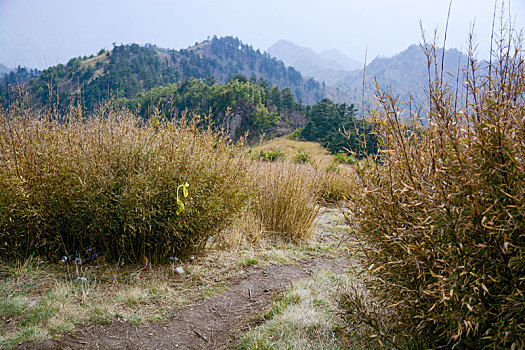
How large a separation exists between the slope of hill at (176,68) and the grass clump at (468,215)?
49293mm

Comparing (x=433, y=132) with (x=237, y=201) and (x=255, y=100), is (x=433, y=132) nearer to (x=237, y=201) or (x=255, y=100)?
(x=237, y=201)

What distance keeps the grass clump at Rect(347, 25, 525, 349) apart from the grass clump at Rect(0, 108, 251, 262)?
223cm

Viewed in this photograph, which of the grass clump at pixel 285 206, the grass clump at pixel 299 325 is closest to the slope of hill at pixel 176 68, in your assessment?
the grass clump at pixel 285 206

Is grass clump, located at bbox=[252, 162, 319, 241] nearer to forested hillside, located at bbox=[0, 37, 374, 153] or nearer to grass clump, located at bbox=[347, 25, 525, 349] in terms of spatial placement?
forested hillside, located at bbox=[0, 37, 374, 153]

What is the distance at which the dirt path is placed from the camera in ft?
8.54

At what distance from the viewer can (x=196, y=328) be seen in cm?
298

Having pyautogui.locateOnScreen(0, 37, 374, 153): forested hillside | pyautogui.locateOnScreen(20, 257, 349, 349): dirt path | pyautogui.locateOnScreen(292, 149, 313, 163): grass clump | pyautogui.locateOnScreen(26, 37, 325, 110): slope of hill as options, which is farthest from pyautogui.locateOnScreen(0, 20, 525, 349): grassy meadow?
pyautogui.locateOnScreen(26, 37, 325, 110): slope of hill

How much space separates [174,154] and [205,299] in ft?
5.40

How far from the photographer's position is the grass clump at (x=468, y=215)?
4.87ft

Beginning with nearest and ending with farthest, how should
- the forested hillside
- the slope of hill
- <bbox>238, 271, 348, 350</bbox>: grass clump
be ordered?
<bbox>238, 271, 348, 350</bbox>: grass clump → the forested hillside → the slope of hill

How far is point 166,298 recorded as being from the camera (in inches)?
133

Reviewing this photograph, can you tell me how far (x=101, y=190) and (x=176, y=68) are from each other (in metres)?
95.6

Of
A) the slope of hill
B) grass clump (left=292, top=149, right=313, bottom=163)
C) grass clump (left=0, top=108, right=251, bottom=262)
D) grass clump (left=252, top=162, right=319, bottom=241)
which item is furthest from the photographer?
the slope of hill

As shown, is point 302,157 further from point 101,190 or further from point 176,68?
point 176,68
